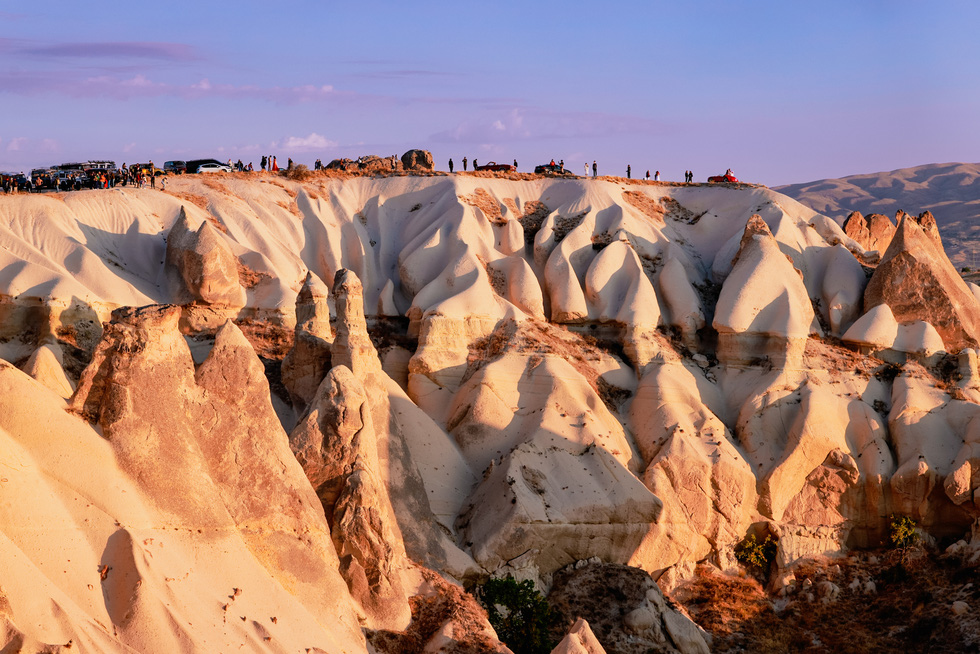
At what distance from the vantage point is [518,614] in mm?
26938

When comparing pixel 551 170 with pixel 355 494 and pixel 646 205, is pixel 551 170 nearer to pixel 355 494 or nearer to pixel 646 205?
pixel 646 205

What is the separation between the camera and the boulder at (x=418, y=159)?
51.9 metres

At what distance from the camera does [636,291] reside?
39375 mm

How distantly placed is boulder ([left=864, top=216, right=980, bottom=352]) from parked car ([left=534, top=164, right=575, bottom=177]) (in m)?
13.9

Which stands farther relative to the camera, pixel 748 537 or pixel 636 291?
pixel 636 291

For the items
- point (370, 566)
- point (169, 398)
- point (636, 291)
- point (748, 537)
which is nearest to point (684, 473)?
point (748, 537)

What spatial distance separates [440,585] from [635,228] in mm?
21692

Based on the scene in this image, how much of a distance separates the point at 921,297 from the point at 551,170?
680 inches

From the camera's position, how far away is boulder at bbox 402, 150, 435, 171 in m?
51.9

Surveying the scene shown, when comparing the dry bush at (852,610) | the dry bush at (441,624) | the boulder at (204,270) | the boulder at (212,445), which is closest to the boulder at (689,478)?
the dry bush at (852,610)

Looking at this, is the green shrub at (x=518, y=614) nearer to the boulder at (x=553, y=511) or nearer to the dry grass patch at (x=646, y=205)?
the boulder at (x=553, y=511)

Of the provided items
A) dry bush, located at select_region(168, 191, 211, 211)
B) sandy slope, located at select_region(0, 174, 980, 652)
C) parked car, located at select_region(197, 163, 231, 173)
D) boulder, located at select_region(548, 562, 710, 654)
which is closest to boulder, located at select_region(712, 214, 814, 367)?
sandy slope, located at select_region(0, 174, 980, 652)

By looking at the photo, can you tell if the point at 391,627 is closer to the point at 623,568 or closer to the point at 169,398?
the point at 169,398

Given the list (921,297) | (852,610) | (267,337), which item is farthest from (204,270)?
(921,297)
